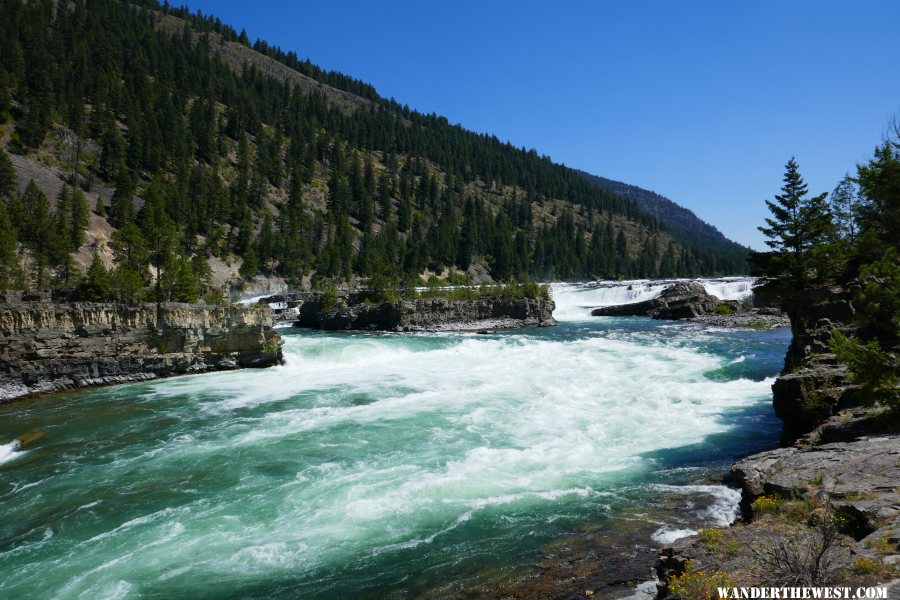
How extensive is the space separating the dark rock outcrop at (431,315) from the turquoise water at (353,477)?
26666 mm

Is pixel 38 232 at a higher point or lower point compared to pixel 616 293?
higher

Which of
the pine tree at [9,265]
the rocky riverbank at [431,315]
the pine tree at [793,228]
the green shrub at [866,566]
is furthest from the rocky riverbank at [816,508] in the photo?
the pine tree at [9,265]

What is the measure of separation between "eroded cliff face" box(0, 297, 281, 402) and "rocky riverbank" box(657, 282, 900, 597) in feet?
92.7

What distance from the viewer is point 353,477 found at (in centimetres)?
1315

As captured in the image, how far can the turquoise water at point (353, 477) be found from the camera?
891cm

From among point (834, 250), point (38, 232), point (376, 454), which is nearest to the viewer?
point (376, 454)

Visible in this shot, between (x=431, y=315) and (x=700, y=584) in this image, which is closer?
(x=700, y=584)

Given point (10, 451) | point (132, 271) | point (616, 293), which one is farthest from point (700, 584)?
point (616, 293)

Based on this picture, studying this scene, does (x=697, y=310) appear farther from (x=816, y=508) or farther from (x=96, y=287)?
(x=96, y=287)

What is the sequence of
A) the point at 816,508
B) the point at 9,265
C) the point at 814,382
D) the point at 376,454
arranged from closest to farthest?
1. the point at 816,508
2. the point at 814,382
3. the point at 376,454
4. the point at 9,265

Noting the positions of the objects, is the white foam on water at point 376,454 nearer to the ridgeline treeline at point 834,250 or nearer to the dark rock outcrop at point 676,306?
the ridgeline treeline at point 834,250

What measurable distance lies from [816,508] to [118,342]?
30.4m

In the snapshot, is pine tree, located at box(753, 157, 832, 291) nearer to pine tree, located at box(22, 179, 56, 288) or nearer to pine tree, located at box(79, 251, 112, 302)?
pine tree, located at box(79, 251, 112, 302)

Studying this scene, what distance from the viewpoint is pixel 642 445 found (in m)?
15.1
